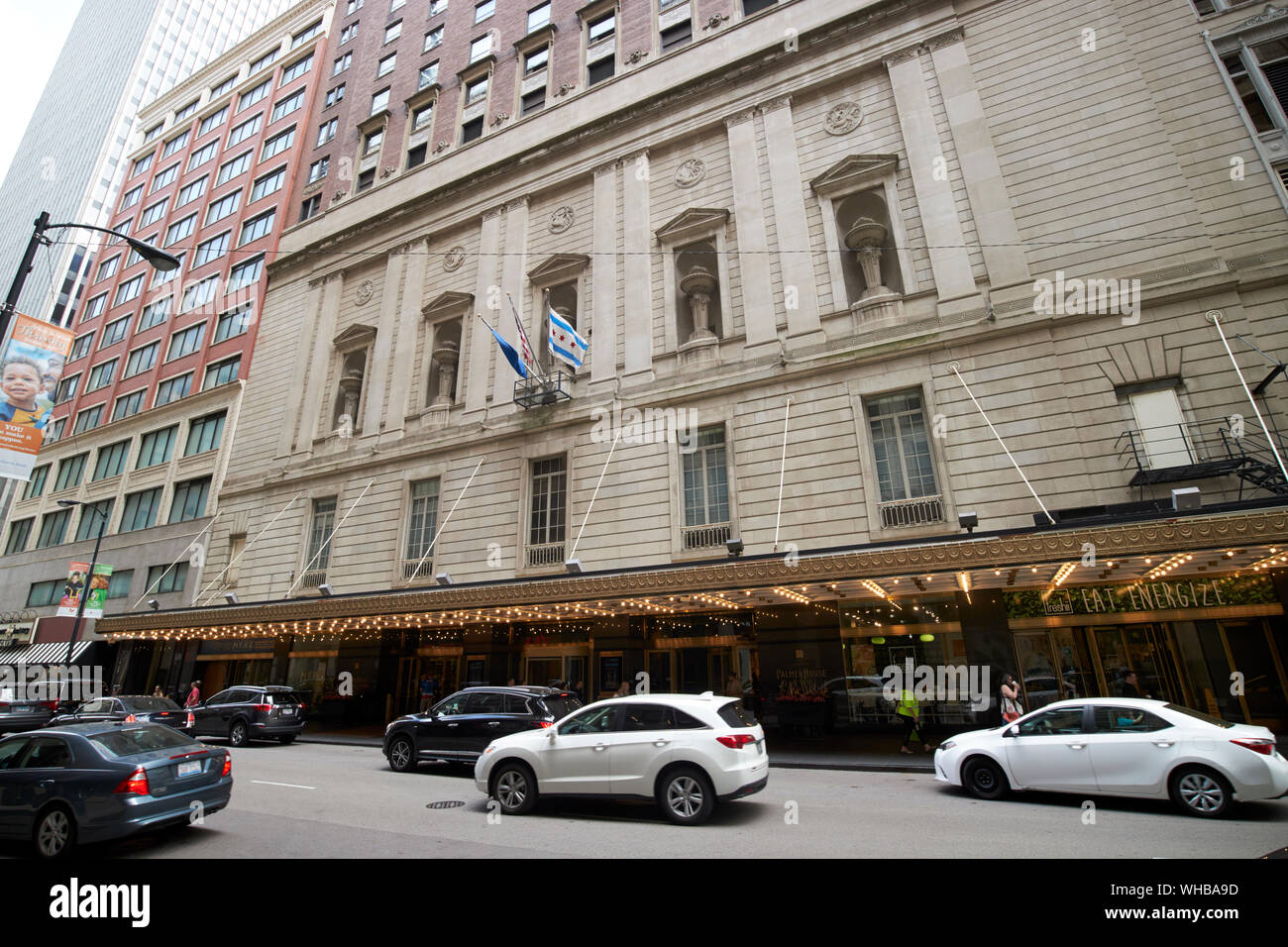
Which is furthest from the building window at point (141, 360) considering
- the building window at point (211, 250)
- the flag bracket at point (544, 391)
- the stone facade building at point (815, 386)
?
Result: the flag bracket at point (544, 391)

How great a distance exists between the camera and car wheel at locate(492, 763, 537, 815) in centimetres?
866

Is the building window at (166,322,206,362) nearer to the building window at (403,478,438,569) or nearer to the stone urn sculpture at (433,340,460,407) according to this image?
the stone urn sculpture at (433,340,460,407)

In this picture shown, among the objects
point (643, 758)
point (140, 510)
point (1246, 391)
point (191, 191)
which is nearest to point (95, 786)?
point (643, 758)

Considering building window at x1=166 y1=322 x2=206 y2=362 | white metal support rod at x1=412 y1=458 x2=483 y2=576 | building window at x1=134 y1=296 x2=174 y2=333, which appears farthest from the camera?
building window at x1=134 y1=296 x2=174 y2=333

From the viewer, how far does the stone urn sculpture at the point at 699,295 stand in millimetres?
20281

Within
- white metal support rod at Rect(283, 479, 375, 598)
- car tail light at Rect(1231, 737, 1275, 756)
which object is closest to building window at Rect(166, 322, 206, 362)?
white metal support rod at Rect(283, 479, 375, 598)

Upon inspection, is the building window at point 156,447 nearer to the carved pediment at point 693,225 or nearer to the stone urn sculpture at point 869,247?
the carved pediment at point 693,225

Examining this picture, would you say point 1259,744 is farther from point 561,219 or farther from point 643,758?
point 561,219

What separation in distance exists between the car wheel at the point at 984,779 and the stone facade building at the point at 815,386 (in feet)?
12.3

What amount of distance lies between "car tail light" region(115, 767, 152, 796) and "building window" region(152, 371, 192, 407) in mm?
36636

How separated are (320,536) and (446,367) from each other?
911cm

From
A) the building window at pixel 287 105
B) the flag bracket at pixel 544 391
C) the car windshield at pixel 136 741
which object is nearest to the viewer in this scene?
the car windshield at pixel 136 741

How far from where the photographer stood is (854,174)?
1883 cm
